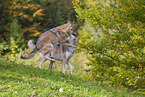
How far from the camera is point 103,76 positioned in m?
10.9

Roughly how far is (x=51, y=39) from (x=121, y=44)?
3782 millimetres

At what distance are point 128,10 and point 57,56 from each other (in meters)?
4.48

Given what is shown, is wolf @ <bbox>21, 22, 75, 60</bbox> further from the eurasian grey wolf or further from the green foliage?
the green foliage

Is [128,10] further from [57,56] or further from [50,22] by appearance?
[50,22]

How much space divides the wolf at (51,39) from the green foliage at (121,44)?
135 cm

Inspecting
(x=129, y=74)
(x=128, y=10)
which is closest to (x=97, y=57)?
(x=129, y=74)

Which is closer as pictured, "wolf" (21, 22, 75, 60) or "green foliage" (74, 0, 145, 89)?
"wolf" (21, 22, 75, 60)

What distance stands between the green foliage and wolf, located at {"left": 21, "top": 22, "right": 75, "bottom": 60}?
4.43ft

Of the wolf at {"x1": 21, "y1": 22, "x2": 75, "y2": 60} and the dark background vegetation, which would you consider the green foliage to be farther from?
the wolf at {"x1": 21, "y1": 22, "x2": 75, "y2": 60}

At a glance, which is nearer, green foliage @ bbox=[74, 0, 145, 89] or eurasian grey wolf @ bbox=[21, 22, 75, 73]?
eurasian grey wolf @ bbox=[21, 22, 75, 73]

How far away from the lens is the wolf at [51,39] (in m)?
9.84

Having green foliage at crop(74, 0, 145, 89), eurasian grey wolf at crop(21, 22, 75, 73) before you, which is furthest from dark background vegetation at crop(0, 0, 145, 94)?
eurasian grey wolf at crop(21, 22, 75, 73)

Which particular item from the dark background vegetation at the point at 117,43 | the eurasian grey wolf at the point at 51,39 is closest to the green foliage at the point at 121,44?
the dark background vegetation at the point at 117,43

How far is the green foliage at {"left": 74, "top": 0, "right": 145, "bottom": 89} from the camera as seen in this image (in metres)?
10.1
